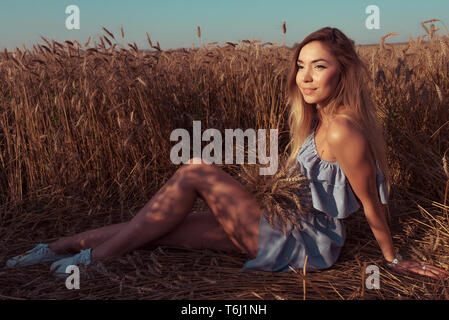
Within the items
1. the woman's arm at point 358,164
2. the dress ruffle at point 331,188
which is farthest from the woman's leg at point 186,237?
the woman's arm at point 358,164

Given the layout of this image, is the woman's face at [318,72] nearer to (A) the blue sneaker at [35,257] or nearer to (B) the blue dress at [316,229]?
(B) the blue dress at [316,229]

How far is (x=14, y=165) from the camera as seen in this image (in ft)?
7.79

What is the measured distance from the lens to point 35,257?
70.1 inches

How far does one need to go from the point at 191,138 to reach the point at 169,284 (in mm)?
1182

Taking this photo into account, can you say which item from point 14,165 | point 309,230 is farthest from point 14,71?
point 309,230

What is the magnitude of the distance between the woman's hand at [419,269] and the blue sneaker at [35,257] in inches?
Result: 56.4

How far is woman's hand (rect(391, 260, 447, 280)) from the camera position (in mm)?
1514

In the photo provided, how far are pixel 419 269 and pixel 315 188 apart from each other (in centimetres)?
51

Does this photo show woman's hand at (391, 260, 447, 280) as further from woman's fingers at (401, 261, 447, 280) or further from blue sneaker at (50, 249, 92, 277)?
blue sneaker at (50, 249, 92, 277)

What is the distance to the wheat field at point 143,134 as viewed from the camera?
1.96 meters

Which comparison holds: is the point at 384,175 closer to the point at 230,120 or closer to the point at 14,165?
the point at 230,120

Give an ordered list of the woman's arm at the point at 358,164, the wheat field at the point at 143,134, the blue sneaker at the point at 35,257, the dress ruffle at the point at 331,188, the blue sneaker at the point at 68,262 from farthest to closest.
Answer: the wheat field at the point at 143,134, the blue sneaker at the point at 35,257, the blue sneaker at the point at 68,262, the dress ruffle at the point at 331,188, the woman's arm at the point at 358,164

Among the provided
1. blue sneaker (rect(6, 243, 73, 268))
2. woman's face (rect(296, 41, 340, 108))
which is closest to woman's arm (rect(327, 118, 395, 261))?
woman's face (rect(296, 41, 340, 108))

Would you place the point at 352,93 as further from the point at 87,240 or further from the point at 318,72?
the point at 87,240
